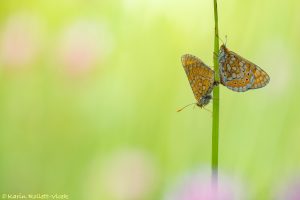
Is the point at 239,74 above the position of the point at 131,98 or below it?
above

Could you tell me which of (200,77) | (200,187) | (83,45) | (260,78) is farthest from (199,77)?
(83,45)

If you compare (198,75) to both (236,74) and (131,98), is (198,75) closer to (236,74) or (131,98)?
(236,74)

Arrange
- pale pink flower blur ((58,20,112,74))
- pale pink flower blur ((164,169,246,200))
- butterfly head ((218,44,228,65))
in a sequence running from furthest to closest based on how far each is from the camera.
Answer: pale pink flower blur ((58,20,112,74))
pale pink flower blur ((164,169,246,200))
butterfly head ((218,44,228,65))

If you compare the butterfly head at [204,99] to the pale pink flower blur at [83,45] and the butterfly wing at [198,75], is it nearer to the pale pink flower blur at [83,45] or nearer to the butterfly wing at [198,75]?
the butterfly wing at [198,75]

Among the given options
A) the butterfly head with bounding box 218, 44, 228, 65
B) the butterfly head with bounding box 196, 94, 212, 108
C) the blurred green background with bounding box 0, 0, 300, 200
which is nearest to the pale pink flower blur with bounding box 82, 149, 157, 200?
the blurred green background with bounding box 0, 0, 300, 200

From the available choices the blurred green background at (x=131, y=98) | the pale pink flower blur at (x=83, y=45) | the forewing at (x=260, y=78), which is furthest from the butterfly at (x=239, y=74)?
the pale pink flower blur at (x=83, y=45)

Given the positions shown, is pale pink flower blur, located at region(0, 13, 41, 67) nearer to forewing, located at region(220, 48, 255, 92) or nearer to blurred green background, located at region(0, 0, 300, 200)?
blurred green background, located at region(0, 0, 300, 200)
